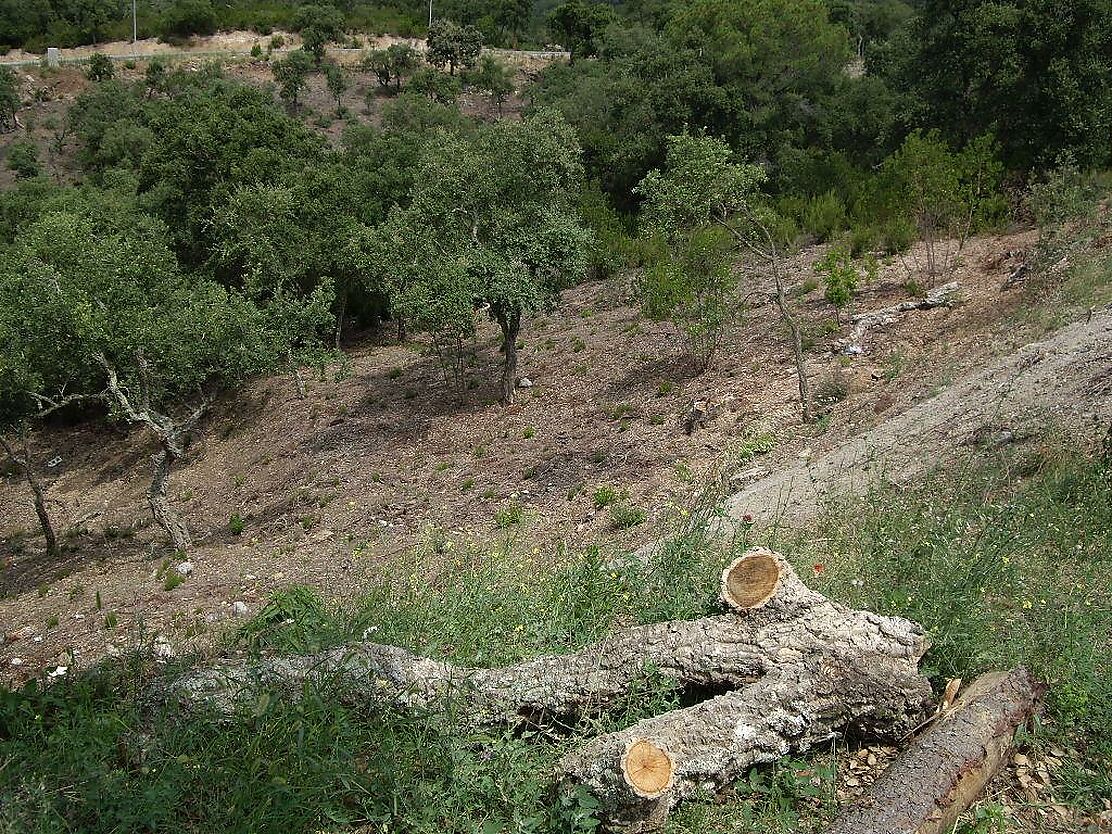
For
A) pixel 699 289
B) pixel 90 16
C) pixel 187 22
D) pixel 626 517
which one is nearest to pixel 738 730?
pixel 626 517

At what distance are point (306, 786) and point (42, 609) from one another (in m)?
10.5

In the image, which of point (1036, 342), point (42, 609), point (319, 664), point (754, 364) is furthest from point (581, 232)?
point (319, 664)

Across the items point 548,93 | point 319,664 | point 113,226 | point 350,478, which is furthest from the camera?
point 548,93

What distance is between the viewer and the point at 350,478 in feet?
48.6

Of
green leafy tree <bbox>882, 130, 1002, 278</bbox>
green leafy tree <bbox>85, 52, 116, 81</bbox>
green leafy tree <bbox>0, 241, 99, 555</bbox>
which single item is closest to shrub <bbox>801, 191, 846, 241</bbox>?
green leafy tree <bbox>882, 130, 1002, 278</bbox>

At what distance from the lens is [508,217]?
49.1 feet

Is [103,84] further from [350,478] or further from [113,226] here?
[350,478]

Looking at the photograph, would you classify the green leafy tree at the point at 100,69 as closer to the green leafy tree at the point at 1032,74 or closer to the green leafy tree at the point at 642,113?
the green leafy tree at the point at 642,113

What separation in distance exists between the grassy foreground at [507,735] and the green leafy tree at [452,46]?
A: 2101 inches

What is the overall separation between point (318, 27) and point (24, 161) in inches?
942

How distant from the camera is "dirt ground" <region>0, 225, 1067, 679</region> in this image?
11.0 m

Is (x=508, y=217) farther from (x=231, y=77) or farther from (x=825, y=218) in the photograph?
(x=231, y=77)

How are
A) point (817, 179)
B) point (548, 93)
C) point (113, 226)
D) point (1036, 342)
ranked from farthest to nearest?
point (548, 93) < point (817, 179) < point (113, 226) < point (1036, 342)

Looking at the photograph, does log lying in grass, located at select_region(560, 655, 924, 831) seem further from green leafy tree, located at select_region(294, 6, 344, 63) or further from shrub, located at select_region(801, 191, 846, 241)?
green leafy tree, located at select_region(294, 6, 344, 63)
